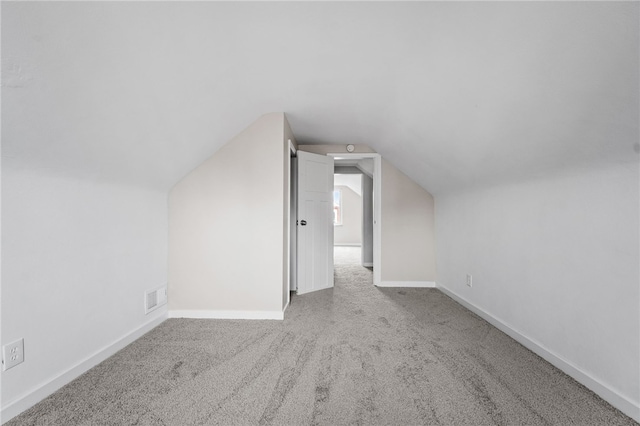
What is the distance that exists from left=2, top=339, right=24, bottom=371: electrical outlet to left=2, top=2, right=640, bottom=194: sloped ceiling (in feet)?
2.95

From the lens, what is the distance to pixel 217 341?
2.12 metres

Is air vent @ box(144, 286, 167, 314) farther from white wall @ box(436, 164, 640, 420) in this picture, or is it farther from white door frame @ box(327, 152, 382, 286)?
white wall @ box(436, 164, 640, 420)

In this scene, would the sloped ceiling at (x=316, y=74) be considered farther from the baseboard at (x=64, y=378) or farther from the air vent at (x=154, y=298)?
the baseboard at (x=64, y=378)

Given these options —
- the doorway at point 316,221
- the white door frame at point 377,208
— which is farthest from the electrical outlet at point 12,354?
the white door frame at point 377,208

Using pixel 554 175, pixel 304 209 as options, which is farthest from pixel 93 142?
pixel 554 175

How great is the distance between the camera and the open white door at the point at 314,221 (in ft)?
11.4

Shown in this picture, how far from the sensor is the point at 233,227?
2684mm

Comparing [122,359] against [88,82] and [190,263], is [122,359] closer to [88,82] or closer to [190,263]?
[190,263]

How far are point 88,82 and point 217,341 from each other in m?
1.87

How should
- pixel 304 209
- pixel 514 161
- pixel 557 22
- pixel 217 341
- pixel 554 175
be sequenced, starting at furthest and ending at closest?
pixel 304 209 → pixel 217 341 → pixel 514 161 → pixel 554 175 → pixel 557 22

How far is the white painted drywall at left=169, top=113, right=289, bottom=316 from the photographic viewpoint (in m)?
2.65

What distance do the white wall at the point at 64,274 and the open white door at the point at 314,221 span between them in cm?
175

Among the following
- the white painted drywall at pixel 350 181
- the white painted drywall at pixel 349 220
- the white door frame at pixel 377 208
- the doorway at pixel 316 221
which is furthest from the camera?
the white painted drywall at pixel 349 220

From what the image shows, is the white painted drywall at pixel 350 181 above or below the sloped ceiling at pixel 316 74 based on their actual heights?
above
